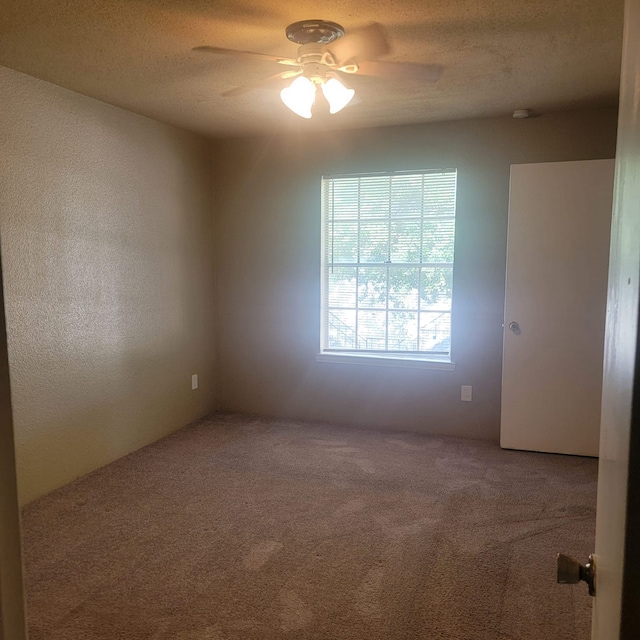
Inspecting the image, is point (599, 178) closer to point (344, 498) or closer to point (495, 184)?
point (495, 184)

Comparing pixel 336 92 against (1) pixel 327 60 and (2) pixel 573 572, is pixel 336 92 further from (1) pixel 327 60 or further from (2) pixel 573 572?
(2) pixel 573 572

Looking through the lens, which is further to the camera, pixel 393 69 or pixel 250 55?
pixel 393 69

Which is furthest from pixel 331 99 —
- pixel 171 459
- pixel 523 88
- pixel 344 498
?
pixel 171 459

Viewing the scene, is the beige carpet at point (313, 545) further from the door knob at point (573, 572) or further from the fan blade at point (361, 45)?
the fan blade at point (361, 45)

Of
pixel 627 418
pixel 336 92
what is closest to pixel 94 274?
pixel 336 92

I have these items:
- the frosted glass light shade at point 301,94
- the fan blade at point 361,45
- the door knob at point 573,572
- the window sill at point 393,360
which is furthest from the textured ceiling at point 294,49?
the door knob at point 573,572

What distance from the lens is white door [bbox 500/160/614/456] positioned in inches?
135

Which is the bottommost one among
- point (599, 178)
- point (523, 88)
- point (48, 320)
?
point (48, 320)

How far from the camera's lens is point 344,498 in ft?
9.64

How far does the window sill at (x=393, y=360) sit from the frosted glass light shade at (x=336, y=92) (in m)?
2.19

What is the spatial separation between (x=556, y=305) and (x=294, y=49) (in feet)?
7.78

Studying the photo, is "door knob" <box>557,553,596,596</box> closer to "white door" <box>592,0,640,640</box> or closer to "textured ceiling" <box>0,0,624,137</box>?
"white door" <box>592,0,640,640</box>

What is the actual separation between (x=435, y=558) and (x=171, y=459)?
1.95 metres

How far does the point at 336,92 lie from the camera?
2375mm
